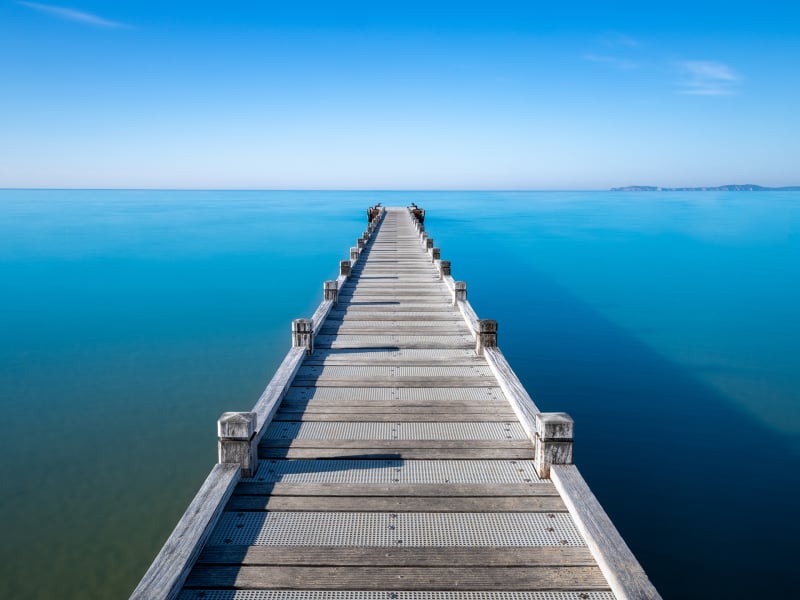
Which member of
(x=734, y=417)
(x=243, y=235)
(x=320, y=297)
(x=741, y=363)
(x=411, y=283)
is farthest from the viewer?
(x=243, y=235)

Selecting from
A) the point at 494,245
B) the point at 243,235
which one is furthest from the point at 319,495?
the point at 243,235

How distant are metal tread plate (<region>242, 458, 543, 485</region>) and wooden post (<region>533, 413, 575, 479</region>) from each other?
203 mm

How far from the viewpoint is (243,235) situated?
58.9 m

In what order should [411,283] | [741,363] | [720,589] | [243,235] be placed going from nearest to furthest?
1. [720,589]
2. [411,283]
3. [741,363]
4. [243,235]

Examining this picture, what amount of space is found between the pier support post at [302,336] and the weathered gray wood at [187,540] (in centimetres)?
386

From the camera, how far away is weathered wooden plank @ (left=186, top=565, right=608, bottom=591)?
4.20 meters

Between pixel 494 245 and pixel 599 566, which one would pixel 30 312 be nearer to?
pixel 599 566

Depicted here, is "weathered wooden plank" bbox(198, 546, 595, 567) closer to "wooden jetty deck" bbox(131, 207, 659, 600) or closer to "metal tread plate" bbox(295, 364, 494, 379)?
"wooden jetty deck" bbox(131, 207, 659, 600)

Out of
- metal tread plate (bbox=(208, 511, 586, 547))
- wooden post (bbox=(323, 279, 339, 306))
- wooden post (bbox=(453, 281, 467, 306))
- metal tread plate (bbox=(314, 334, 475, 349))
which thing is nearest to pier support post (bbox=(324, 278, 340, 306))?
wooden post (bbox=(323, 279, 339, 306))

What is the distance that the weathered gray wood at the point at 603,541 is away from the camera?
13.1ft

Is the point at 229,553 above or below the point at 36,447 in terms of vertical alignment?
above

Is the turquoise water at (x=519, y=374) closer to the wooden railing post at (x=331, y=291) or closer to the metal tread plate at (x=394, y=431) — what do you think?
the metal tread plate at (x=394, y=431)

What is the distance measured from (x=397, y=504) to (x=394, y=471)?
1.95ft

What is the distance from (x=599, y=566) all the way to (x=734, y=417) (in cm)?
1060
